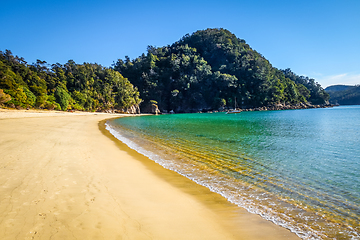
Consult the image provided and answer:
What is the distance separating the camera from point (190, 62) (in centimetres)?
8862

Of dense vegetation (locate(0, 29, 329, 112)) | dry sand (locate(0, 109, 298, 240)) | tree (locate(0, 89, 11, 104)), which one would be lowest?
dry sand (locate(0, 109, 298, 240))

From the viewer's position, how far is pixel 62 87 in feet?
167

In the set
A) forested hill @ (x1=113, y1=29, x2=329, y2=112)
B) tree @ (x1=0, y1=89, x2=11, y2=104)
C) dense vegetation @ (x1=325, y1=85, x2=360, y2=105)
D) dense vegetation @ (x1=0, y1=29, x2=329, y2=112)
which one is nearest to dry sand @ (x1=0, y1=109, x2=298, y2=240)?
tree @ (x1=0, y1=89, x2=11, y2=104)

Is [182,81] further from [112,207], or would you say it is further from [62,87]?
[112,207]

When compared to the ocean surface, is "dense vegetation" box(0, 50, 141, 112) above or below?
above

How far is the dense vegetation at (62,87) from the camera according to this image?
1383 inches

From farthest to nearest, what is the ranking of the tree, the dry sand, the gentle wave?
the tree → the gentle wave → the dry sand

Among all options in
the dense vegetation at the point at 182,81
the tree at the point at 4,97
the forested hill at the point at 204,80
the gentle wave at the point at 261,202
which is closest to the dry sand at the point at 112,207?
the gentle wave at the point at 261,202

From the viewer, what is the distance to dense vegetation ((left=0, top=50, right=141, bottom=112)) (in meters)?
35.1

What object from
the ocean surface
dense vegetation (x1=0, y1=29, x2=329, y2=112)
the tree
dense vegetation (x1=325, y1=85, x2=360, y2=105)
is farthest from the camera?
dense vegetation (x1=325, y1=85, x2=360, y2=105)

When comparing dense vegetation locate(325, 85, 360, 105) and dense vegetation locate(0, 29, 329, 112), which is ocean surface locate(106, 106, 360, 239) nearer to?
dense vegetation locate(0, 29, 329, 112)

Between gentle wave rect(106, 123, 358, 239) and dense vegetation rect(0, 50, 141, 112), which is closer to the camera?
gentle wave rect(106, 123, 358, 239)

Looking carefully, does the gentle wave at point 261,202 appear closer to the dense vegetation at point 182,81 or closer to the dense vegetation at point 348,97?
the dense vegetation at point 182,81

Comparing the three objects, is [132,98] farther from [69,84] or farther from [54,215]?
[54,215]
